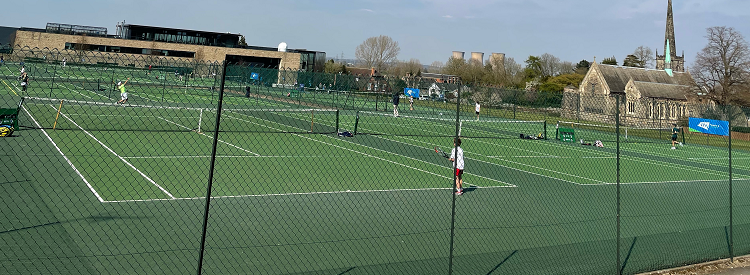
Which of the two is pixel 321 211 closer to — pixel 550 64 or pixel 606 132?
pixel 606 132

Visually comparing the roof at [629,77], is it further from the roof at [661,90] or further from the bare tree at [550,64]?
the bare tree at [550,64]

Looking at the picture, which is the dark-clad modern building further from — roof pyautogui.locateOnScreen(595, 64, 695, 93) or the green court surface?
the green court surface

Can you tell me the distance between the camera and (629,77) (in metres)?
74.6

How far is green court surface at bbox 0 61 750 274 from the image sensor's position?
8617 millimetres

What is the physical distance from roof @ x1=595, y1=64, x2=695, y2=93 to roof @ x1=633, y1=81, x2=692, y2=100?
1.50 m

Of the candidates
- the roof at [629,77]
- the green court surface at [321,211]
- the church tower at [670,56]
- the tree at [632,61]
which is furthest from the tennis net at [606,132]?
the tree at [632,61]

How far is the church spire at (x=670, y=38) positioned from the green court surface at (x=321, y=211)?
84.5 m

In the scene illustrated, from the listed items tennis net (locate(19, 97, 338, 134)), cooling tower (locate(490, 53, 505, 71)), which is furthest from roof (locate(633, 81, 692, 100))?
tennis net (locate(19, 97, 338, 134))

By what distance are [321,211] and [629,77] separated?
235 ft

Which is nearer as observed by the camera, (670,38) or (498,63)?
(670,38)

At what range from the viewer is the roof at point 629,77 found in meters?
73.4

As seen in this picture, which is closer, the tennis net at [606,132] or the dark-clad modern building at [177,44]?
the tennis net at [606,132]

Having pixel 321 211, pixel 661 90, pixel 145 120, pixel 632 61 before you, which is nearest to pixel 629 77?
pixel 661 90

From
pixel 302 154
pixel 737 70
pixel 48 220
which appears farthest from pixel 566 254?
pixel 737 70
